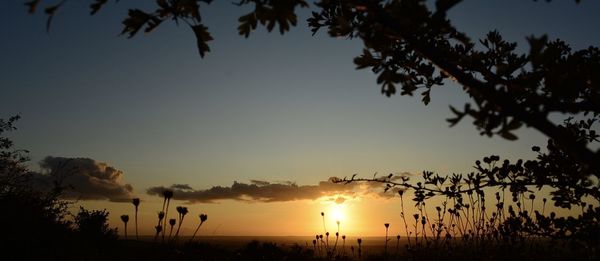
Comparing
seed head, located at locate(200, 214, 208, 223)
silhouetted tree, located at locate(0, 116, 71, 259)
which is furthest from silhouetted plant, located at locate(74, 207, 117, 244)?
seed head, located at locate(200, 214, 208, 223)

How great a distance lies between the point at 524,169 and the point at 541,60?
154 inches

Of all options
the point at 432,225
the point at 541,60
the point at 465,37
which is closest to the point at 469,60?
the point at 465,37

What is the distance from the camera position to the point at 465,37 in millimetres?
2746

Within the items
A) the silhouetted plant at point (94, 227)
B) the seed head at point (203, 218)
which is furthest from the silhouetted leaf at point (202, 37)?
the silhouetted plant at point (94, 227)

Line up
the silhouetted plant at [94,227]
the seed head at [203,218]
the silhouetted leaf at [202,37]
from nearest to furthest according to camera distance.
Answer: the silhouetted leaf at [202,37] < the seed head at [203,218] < the silhouetted plant at [94,227]

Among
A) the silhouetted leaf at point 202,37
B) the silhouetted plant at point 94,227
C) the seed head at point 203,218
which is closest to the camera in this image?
the silhouetted leaf at point 202,37

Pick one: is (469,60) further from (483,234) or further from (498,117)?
(483,234)

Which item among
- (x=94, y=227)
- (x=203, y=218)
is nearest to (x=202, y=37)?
(x=203, y=218)

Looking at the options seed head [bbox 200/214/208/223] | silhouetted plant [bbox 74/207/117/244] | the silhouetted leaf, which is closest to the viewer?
the silhouetted leaf

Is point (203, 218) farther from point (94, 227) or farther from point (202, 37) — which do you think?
point (94, 227)

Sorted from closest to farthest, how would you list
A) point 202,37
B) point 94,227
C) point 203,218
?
point 202,37 < point 203,218 < point 94,227

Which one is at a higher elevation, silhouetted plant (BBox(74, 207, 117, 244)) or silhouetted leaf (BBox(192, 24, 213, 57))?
silhouetted leaf (BBox(192, 24, 213, 57))

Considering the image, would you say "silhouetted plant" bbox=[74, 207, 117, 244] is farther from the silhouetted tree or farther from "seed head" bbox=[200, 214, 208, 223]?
"seed head" bbox=[200, 214, 208, 223]

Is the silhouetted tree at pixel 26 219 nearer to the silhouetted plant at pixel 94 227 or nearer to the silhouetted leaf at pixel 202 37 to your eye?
the silhouetted plant at pixel 94 227
